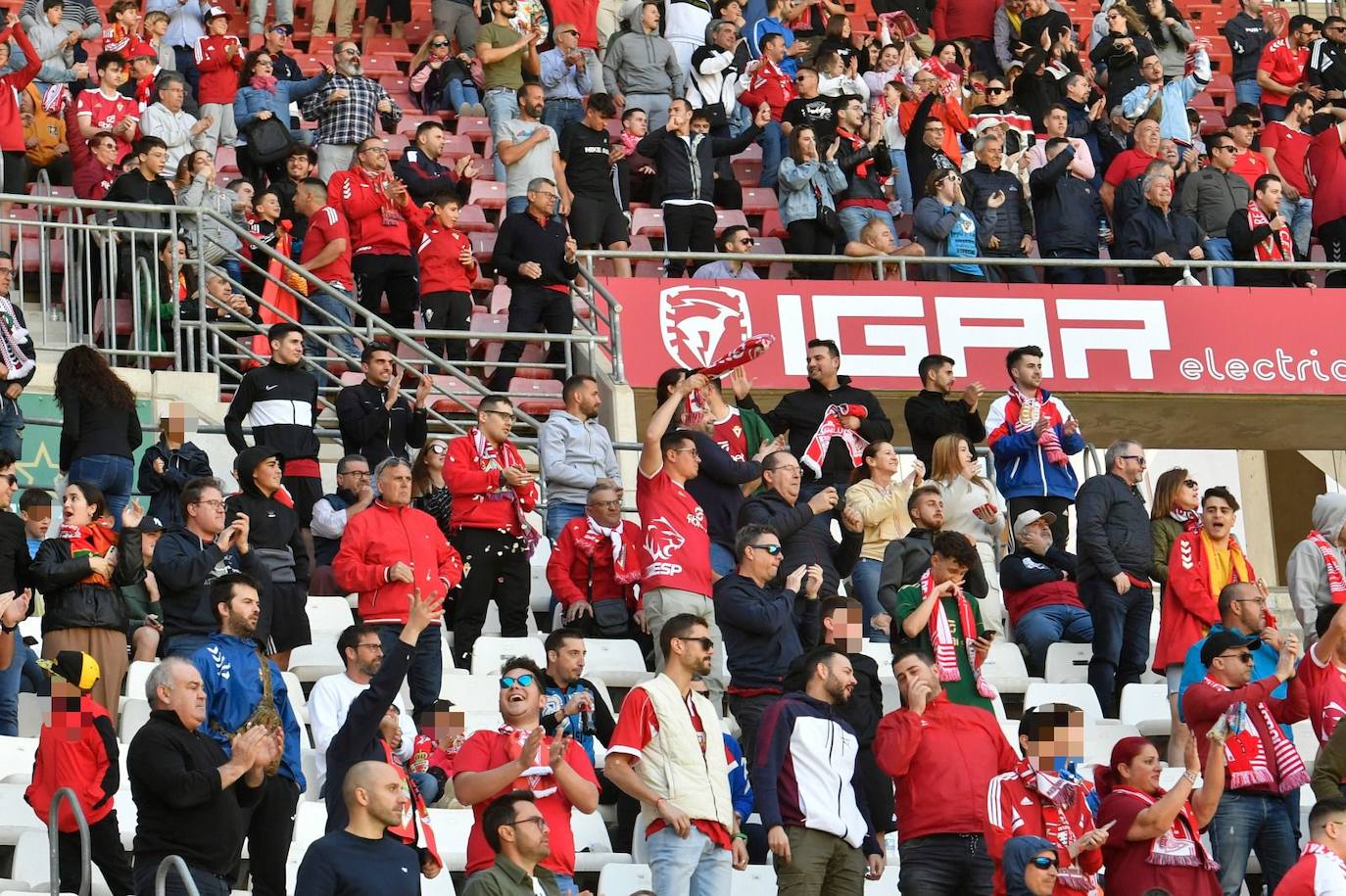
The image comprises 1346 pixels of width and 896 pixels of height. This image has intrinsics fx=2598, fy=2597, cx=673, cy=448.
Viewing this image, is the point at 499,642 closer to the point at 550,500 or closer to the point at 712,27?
the point at 550,500

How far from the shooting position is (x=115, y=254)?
1389 centimetres

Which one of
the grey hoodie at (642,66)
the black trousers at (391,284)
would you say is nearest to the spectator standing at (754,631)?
the black trousers at (391,284)

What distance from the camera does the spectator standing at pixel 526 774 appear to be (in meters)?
8.57

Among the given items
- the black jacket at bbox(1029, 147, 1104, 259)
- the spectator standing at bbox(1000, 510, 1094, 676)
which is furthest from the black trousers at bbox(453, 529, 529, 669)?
the black jacket at bbox(1029, 147, 1104, 259)

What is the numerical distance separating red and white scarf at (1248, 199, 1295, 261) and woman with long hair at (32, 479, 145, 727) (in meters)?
8.91

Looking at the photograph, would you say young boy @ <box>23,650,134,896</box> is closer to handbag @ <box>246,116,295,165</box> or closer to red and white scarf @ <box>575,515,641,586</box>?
red and white scarf @ <box>575,515,641,586</box>

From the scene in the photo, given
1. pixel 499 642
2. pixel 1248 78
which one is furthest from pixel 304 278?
pixel 1248 78

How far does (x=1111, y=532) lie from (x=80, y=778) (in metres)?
5.32

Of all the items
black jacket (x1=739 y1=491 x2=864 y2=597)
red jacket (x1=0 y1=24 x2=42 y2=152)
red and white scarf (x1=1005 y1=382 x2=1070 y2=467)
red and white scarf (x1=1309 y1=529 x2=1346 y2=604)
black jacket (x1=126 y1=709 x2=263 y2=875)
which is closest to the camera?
black jacket (x1=126 y1=709 x2=263 y2=875)

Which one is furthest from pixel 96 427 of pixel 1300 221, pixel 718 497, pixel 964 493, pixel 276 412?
pixel 1300 221

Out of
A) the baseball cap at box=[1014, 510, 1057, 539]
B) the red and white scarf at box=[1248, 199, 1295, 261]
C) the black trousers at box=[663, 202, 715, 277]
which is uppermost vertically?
the black trousers at box=[663, 202, 715, 277]

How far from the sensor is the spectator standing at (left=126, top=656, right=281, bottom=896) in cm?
783

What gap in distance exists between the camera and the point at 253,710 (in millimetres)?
8672

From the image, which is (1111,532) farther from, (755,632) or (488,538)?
(488,538)
